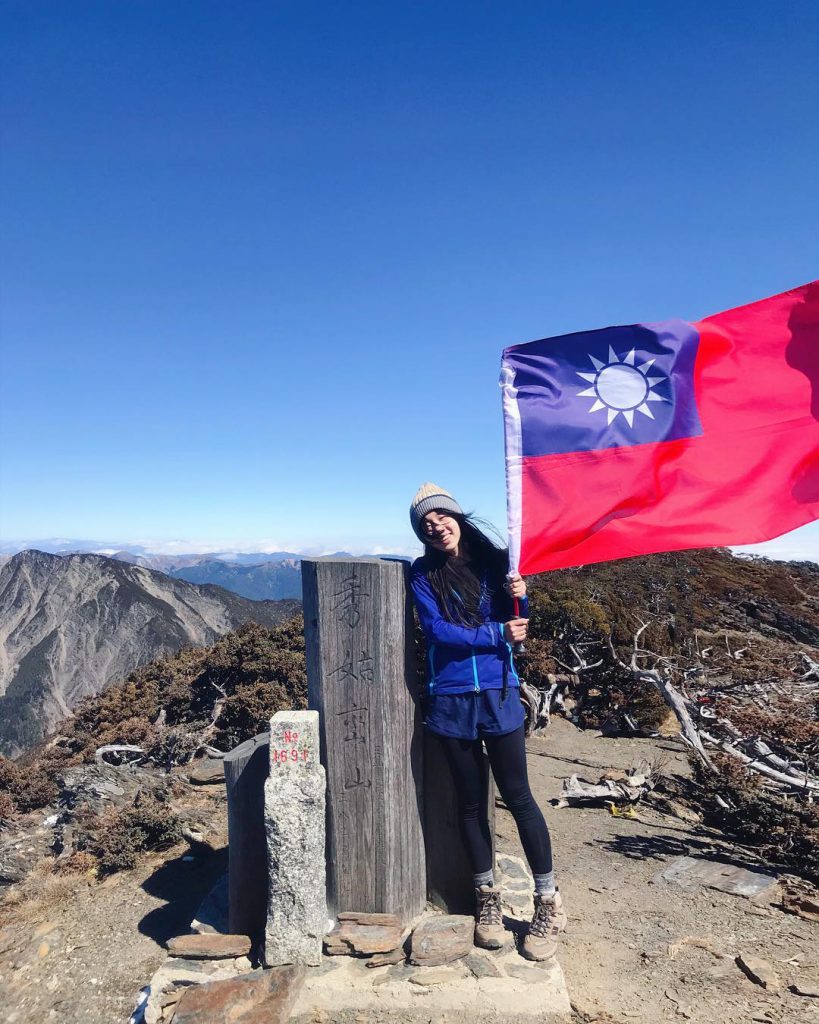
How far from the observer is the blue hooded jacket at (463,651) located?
3.32 meters

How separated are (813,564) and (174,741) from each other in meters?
30.6

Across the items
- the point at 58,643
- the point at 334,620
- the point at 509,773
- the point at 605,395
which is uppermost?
→ the point at 605,395

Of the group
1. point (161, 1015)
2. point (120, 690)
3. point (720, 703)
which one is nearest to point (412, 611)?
point (161, 1015)

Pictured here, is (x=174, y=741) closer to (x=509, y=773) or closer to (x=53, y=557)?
(x=509, y=773)

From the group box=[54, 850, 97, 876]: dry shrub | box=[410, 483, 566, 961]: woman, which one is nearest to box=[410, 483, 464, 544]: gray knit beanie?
box=[410, 483, 566, 961]: woman

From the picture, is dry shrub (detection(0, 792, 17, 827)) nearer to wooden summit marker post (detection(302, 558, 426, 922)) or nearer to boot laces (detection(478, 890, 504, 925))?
wooden summit marker post (detection(302, 558, 426, 922))

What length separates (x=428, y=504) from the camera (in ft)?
11.4

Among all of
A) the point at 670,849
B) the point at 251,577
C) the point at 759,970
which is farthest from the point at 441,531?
the point at 251,577

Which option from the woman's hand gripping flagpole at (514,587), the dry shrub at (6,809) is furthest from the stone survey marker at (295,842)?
the dry shrub at (6,809)

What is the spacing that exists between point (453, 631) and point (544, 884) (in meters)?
1.56

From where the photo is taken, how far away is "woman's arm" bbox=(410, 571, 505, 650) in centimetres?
331

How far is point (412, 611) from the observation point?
3.75 metres

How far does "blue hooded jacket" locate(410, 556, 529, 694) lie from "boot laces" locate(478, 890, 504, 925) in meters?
1.25

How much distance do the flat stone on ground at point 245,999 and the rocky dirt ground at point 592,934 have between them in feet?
1.36
